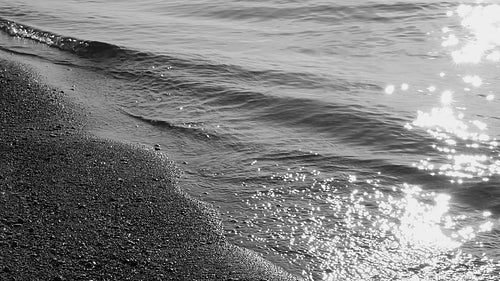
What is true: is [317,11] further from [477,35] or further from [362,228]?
[362,228]

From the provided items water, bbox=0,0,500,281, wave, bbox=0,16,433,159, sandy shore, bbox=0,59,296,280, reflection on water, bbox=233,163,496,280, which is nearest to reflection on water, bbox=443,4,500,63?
water, bbox=0,0,500,281

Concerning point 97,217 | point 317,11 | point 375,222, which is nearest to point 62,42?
point 317,11

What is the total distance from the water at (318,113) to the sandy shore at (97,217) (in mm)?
317

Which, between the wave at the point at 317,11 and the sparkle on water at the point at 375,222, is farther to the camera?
the wave at the point at 317,11

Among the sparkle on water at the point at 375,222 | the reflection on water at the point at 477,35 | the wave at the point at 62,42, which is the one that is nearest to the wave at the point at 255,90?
the wave at the point at 62,42

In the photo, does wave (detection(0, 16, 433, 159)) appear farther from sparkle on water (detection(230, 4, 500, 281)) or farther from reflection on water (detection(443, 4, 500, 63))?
reflection on water (detection(443, 4, 500, 63))

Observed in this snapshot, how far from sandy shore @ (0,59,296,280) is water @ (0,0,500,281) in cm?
32

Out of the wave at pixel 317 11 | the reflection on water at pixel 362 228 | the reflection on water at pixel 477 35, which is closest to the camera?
the reflection on water at pixel 362 228

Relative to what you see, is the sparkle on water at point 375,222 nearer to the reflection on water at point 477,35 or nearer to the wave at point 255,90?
the wave at point 255,90

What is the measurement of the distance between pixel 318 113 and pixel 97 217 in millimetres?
4100

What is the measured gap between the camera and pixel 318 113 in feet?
28.1

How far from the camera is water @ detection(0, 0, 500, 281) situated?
5270mm

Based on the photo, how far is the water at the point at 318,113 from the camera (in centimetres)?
527

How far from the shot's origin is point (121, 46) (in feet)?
38.2
